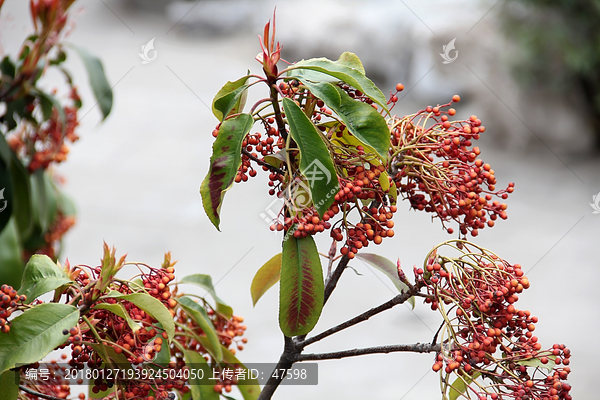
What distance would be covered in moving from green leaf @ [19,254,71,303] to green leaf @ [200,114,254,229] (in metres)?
0.14

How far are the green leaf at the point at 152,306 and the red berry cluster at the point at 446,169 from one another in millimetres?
245

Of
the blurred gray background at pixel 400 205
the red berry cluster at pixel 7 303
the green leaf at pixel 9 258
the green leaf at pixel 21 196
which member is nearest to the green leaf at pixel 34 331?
the red berry cluster at pixel 7 303

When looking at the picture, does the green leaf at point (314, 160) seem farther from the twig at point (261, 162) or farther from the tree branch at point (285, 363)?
the tree branch at point (285, 363)

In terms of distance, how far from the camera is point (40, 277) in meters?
0.47

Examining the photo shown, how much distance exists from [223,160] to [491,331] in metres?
0.26

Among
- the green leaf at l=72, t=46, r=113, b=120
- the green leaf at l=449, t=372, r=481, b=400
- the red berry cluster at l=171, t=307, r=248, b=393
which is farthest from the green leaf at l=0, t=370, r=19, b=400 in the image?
the green leaf at l=72, t=46, r=113, b=120

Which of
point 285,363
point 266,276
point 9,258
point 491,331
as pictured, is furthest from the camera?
point 9,258

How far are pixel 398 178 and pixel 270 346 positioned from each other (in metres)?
2.02

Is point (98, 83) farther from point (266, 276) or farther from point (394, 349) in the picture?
point (394, 349)

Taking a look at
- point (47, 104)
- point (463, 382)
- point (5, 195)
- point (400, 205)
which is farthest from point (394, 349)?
point (400, 205)

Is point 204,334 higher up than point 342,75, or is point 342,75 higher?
point 342,75

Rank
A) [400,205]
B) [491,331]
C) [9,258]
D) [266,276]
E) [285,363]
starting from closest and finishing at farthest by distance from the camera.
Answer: [491,331]
[285,363]
[266,276]
[9,258]
[400,205]

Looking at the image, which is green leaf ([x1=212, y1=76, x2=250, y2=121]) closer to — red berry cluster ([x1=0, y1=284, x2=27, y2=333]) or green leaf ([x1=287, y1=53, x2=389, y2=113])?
green leaf ([x1=287, y1=53, x2=389, y2=113])

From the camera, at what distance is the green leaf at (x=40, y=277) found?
452 millimetres
